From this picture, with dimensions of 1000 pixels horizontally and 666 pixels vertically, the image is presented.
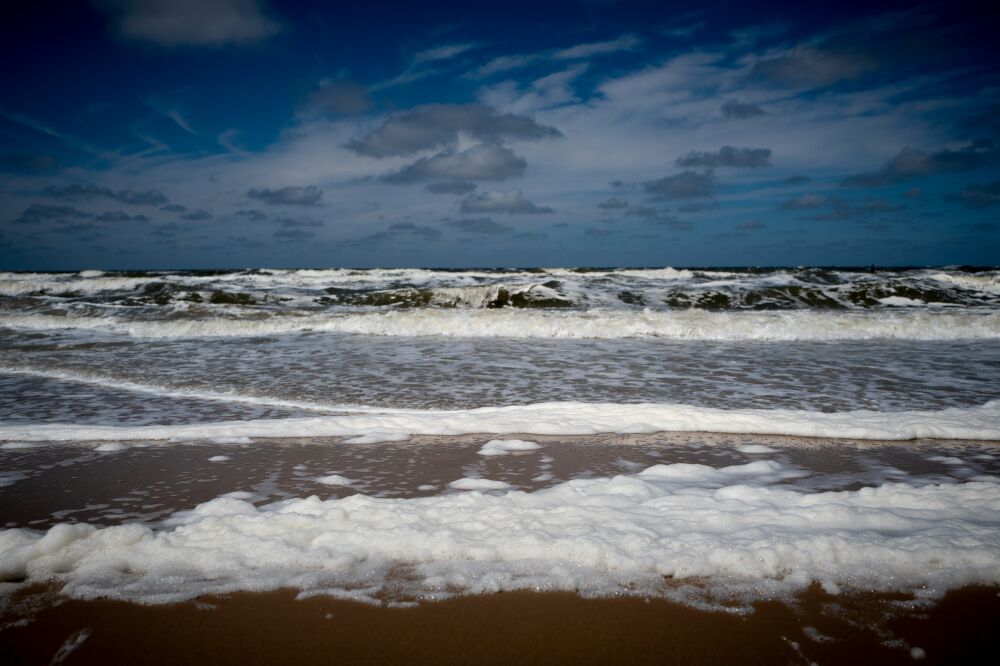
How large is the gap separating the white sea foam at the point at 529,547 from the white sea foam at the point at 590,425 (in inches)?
62.5

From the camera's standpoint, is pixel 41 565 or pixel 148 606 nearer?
pixel 148 606

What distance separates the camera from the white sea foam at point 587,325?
1190 cm

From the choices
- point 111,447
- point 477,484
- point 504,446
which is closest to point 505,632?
point 477,484

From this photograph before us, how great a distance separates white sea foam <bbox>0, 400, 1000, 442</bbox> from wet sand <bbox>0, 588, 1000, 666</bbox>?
8.22 feet

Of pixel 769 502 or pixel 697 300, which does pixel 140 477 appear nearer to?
pixel 769 502

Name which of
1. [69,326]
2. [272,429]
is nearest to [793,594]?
[272,429]

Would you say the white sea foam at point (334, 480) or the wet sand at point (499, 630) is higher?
the wet sand at point (499, 630)

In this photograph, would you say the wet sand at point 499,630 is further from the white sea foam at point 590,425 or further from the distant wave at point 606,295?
the distant wave at point 606,295

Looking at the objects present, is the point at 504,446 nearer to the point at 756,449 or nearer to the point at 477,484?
the point at 477,484

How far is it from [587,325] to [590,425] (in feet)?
26.3

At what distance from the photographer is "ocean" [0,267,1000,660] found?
2.24 m

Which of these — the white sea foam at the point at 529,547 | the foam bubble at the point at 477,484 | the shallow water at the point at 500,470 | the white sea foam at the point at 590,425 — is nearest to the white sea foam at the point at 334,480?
the shallow water at the point at 500,470

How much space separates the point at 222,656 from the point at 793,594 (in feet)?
6.65

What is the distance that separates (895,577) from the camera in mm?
2180
